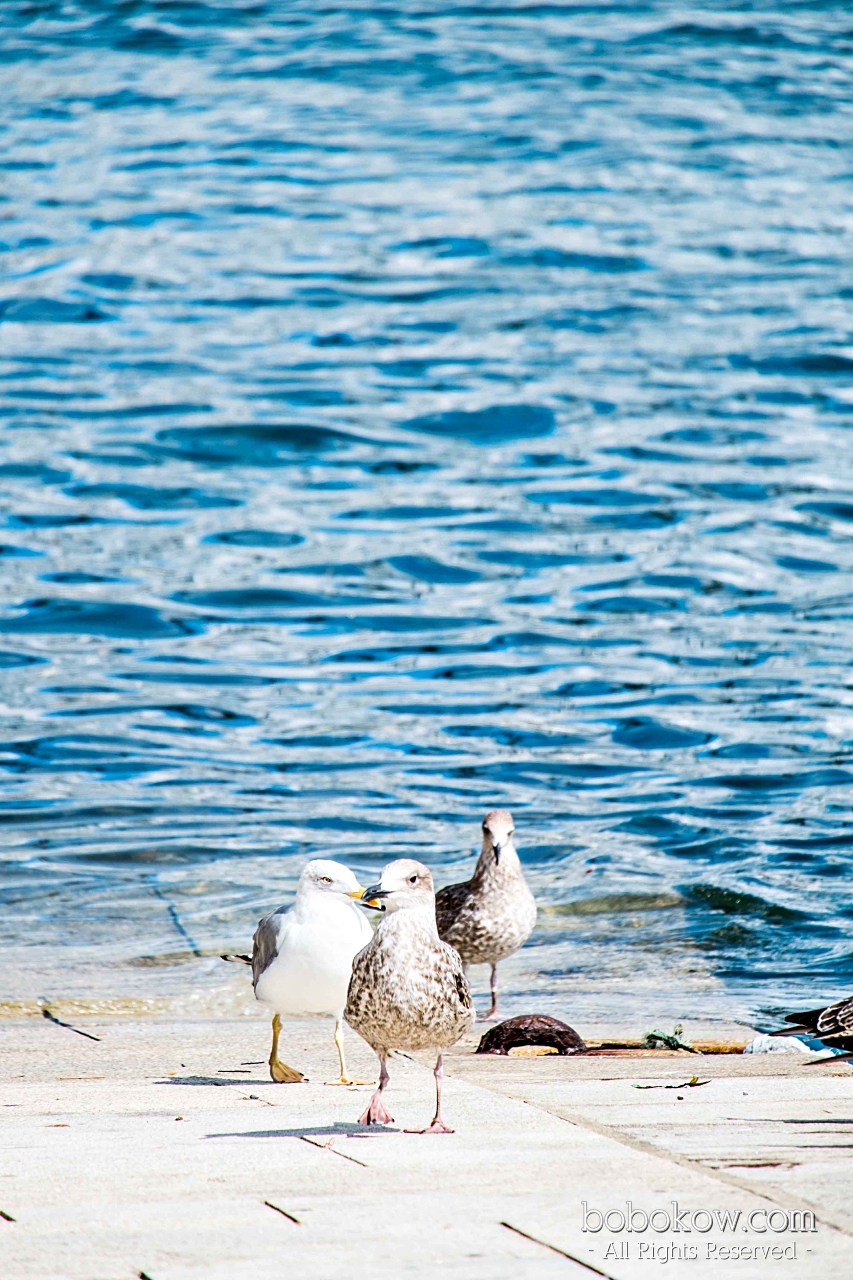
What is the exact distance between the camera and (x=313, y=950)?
6.19 meters

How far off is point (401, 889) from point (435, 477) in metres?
17.9

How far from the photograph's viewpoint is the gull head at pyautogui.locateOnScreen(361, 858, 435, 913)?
522 cm

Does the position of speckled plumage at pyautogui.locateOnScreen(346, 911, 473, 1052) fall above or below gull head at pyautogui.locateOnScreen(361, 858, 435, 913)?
below

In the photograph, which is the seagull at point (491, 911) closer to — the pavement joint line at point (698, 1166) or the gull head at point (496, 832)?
the gull head at point (496, 832)

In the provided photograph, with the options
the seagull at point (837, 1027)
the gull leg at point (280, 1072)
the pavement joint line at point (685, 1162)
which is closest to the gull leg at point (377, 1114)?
the pavement joint line at point (685, 1162)

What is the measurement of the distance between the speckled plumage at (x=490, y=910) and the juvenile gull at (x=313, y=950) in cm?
167

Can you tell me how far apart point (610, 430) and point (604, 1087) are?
1903 cm

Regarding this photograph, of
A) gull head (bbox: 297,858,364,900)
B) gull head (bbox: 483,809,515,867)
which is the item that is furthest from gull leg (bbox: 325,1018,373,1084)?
gull head (bbox: 483,809,515,867)

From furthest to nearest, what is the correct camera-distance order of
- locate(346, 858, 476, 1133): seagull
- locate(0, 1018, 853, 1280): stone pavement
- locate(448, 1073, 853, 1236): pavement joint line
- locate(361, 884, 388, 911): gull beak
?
locate(361, 884, 388, 911): gull beak
locate(346, 858, 476, 1133): seagull
locate(448, 1073, 853, 1236): pavement joint line
locate(0, 1018, 853, 1280): stone pavement

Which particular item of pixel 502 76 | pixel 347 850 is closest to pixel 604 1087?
pixel 347 850

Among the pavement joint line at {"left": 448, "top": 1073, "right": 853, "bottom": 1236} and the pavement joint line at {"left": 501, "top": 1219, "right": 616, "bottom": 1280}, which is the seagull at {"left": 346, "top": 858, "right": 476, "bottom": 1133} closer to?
the pavement joint line at {"left": 448, "top": 1073, "right": 853, "bottom": 1236}

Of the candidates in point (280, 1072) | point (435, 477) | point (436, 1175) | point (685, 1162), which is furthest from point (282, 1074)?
point (435, 477)

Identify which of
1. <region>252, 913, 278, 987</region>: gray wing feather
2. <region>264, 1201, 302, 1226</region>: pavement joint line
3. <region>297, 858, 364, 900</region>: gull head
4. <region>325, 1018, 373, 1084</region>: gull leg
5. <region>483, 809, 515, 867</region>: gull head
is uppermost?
<region>264, 1201, 302, 1226</region>: pavement joint line

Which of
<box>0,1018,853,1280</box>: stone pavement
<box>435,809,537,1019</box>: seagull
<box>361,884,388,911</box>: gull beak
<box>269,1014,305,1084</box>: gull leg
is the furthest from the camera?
<box>435,809,537,1019</box>: seagull
